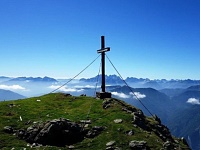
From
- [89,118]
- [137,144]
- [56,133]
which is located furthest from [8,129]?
[137,144]

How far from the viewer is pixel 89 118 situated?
141 feet

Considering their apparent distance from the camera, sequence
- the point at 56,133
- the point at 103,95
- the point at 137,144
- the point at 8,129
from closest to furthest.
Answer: the point at 137,144 → the point at 56,133 → the point at 8,129 → the point at 103,95

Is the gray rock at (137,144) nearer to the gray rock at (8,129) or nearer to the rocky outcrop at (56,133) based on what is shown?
the rocky outcrop at (56,133)

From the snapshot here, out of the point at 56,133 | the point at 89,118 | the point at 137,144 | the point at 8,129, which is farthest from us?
the point at 89,118

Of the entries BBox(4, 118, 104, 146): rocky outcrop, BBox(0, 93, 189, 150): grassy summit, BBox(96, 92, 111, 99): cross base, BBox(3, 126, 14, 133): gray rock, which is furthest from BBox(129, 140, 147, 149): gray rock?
BBox(96, 92, 111, 99): cross base

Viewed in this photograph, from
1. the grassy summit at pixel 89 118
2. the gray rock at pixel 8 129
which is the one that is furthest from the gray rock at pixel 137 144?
the gray rock at pixel 8 129

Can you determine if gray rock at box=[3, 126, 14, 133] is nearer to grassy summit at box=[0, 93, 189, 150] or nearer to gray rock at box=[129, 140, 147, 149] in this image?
grassy summit at box=[0, 93, 189, 150]

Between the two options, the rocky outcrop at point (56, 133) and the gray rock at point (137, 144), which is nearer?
the gray rock at point (137, 144)

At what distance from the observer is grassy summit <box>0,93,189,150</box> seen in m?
35.1

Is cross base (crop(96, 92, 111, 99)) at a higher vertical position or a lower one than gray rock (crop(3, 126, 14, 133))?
higher

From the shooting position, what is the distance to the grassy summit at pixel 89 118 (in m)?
35.1

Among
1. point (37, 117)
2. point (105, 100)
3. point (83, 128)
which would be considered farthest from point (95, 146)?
point (105, 100)

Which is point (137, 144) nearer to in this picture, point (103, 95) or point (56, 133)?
point (56, 133)

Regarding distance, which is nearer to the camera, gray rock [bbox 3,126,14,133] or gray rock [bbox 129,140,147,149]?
gray rock [bbox 129,140,147,149]
